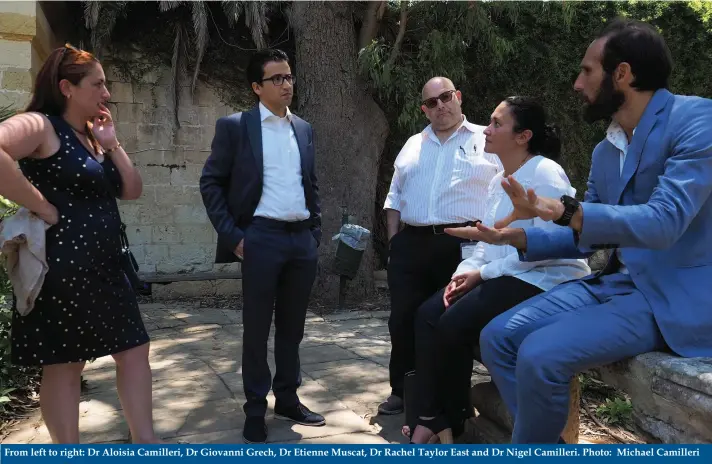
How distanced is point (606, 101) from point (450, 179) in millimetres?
1192

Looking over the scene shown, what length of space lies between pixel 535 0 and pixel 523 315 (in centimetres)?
666

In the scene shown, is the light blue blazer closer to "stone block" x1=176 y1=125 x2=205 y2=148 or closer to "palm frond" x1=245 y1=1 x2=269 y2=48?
"palm frond" x1=245 y1=1 x2=269 y2=48

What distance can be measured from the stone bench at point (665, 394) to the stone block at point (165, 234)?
6358mm

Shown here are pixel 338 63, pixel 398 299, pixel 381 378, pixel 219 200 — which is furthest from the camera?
pixel 338 63

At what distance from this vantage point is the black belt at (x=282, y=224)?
320cm

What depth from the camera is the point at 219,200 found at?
3201 mm

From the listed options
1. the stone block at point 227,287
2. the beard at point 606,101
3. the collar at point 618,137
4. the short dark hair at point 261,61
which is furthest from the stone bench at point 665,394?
the stone block at point 227,287

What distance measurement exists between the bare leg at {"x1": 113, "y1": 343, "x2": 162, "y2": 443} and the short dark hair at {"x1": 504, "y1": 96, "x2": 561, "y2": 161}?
2033 mm

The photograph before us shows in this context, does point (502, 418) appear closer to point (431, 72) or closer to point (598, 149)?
point (598, 149)

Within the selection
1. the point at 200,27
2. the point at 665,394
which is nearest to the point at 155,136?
A: the point at 200,27

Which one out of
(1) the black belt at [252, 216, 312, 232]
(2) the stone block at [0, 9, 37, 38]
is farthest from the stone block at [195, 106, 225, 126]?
(1) the black belt at [252, 216, 312, 232]

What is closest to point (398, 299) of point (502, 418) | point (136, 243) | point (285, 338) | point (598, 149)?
point (285, 338)

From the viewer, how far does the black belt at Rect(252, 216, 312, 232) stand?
3195mm

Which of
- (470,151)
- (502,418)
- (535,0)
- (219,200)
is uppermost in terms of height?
(535,0)
